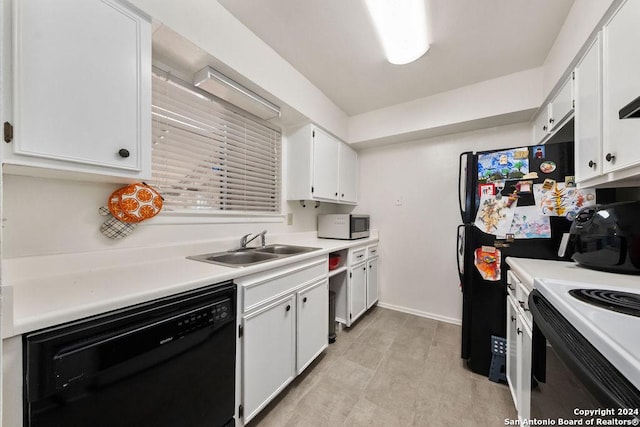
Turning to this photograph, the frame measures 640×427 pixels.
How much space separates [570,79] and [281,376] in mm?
2542

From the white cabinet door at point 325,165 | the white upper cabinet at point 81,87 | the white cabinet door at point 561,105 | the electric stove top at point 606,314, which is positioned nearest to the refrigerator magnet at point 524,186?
the white cabinet door at point 561,105

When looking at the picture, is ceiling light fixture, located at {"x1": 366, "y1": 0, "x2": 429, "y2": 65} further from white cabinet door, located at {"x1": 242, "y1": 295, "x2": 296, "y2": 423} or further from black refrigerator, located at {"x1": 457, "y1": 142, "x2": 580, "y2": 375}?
white cabinet door, located at {"x1": 242, "y1": 295, "x2": 296, "y2": 423}

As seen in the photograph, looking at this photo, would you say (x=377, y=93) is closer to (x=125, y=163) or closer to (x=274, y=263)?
(x=274, y=263)

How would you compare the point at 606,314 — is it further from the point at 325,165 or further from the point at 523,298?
the point at 325,165

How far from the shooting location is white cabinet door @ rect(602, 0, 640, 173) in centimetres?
99

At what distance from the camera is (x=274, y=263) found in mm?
1405

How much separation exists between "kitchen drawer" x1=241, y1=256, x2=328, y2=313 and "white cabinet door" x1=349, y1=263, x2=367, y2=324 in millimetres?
668

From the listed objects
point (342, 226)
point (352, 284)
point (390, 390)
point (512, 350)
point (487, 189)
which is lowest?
point (390, 390)

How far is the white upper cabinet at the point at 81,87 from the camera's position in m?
0.86

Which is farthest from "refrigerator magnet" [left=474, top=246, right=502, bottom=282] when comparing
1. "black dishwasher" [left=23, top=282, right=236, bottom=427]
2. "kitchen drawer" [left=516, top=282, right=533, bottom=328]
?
"black dishwasher" [left=23, top=282, right=236, bottom=427]

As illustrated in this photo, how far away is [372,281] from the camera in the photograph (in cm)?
282

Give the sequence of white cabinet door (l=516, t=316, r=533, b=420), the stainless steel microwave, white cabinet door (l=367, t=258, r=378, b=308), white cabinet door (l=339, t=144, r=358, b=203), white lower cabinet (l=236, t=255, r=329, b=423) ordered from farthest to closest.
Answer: white cabinet door (l=339, t=144, r=358, b=203) < white cabinet door (l=367, t=258, r=378, b=308) < the stainless steel microwave < white lower cabinet (l=236, t=255, r=329, b=423) < white cabinet door (l=516, t=316, r=533, b=420)

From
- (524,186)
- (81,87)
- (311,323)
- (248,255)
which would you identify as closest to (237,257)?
(248,255)

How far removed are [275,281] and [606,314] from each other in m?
1.31
